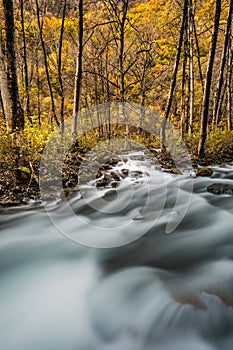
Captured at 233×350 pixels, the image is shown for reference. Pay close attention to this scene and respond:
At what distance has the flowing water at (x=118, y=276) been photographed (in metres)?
2.07

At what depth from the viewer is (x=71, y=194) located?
5109 millimetres

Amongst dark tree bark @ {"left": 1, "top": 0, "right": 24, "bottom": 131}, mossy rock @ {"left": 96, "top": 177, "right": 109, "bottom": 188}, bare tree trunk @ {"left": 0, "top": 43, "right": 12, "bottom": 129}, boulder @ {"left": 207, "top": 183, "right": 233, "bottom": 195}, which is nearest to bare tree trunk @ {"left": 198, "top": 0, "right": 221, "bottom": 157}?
boulder @ {"left": 207, "top": 183, "right": 233, "bottom": 195}

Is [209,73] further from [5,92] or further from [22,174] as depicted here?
[22,174]

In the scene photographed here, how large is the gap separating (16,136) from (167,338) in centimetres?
476

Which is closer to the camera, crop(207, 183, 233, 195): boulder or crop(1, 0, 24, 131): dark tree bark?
crop(1, 0, 24, 131): dark tree bark

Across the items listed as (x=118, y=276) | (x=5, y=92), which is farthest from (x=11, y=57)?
(x=118, y=276)

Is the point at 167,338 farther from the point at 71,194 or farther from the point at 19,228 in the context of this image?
the point at 71,194

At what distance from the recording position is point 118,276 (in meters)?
2.88

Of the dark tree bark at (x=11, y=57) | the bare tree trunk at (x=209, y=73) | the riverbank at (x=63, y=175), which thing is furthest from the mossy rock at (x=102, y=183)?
the bare tree trunk at (x=209, y=73)

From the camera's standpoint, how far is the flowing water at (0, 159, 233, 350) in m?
2.07

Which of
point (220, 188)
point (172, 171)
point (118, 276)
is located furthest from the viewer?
point (172, 171)

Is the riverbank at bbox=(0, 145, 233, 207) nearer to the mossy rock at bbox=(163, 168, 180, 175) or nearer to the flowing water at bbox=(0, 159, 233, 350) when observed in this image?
the mossy rock at bbox=(163, 168, 180, 175)

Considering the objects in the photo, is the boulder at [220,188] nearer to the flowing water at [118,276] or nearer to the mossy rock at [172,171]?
the flowing water at [118,276]

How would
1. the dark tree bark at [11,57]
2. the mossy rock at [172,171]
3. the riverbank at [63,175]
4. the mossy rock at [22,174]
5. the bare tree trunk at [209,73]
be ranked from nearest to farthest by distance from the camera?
1. the riverbank at [63,175]
2. the mossy rock at [22,174]
3. the dark tree bark at [11,57]
4. the bare tree trunk at [209,73]
5. the mossy rock at [172,171]
